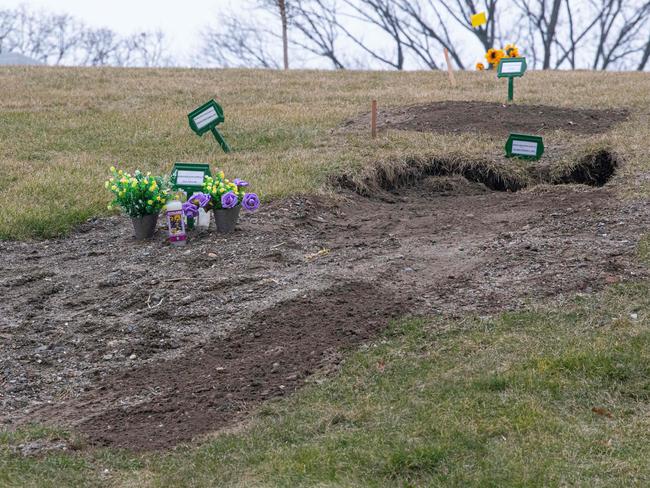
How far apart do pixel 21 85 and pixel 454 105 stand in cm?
710

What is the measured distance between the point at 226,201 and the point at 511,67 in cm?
537

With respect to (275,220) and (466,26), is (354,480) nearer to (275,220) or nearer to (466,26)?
(275,220)

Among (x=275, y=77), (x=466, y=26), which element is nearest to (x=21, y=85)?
(x=275, y=77)

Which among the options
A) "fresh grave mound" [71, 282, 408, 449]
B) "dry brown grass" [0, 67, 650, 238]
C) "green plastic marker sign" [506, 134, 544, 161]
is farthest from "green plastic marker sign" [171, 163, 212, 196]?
"green plastic marker sign" [506, 134, 544, 161]

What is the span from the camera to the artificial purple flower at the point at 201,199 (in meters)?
6.32

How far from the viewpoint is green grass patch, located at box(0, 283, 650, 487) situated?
11.3ft

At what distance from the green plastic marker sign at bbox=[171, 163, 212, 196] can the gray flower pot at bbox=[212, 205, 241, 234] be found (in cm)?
32

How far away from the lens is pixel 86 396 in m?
4.30

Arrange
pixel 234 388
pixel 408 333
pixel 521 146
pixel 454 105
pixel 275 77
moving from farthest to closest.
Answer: pixel 275 77 → pixel 454 105 → pixel 521 146 → pixel 408 333 → pixel 234 388

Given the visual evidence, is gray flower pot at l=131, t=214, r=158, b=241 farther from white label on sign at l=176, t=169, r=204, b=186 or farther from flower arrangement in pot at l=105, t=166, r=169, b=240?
white label on sign at l=176, t=169, r=204, b=186

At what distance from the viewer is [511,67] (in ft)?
34.0

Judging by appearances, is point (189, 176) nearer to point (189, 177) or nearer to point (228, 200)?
point (189, 177)

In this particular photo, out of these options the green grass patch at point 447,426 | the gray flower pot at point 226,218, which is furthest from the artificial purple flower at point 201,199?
the green grass patch at point 447,426

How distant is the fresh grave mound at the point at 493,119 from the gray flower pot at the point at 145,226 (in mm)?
3971
